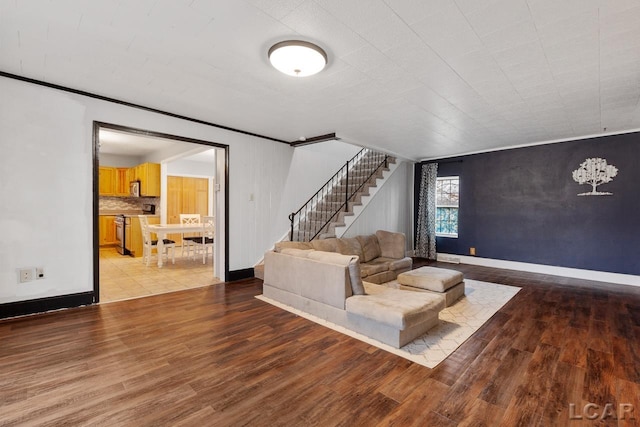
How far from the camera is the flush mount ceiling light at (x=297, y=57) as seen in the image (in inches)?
92.6

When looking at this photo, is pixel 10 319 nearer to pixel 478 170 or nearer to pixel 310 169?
pixel 310 169

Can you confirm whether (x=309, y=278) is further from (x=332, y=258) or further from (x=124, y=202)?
(x=124, y=202)

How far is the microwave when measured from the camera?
8203 mm

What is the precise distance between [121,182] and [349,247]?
740cm

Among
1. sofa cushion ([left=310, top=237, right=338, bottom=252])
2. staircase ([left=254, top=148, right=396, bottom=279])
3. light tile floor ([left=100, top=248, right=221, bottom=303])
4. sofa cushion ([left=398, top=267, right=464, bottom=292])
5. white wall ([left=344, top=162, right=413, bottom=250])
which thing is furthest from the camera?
white wall ([left=344, top=162, right=413, bottom=250])

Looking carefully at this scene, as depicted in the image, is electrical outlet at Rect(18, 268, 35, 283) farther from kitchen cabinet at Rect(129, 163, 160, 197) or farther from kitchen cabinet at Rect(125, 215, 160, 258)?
kitchen cabinet at Rect(129, 163, 160, 197)

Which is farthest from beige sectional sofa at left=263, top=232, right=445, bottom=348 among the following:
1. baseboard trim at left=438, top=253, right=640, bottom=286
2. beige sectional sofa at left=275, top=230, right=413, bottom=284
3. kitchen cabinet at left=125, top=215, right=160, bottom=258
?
kitchen cabinet at left=125, top=215, right=160, bottom=258

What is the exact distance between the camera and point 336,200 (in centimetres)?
708

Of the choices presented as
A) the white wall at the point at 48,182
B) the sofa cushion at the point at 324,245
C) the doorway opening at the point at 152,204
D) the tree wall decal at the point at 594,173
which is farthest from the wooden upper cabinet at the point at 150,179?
the tree wall decal at the point at 594,173

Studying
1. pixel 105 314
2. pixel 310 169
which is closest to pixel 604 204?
pixel 310 169

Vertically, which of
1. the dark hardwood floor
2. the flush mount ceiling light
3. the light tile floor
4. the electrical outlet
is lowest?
the light tile floor

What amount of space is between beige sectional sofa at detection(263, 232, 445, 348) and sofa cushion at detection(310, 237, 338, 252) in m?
0.67

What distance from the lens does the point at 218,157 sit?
503 centimetres

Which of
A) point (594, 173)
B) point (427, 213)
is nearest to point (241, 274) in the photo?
point (427, 213)
